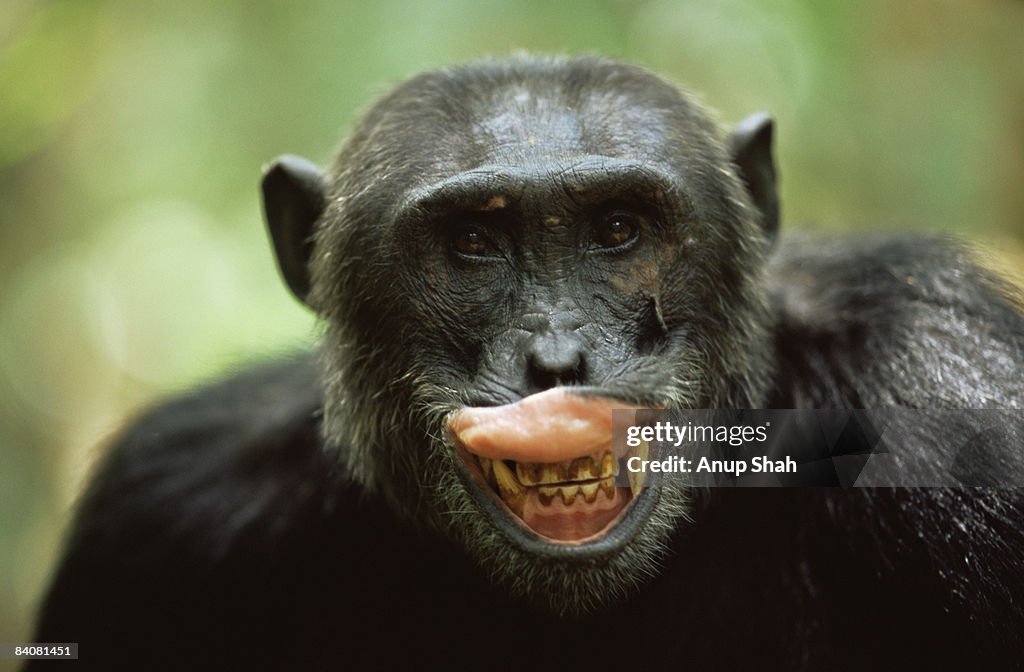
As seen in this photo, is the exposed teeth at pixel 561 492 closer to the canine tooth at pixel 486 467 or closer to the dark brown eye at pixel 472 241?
the canine tooth at pixel 486 467

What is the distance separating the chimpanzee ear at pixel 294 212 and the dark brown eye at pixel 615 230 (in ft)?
4.55

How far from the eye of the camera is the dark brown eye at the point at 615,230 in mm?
3541

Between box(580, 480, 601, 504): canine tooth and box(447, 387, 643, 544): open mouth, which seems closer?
box(447, 387, 643, 544): open mouth

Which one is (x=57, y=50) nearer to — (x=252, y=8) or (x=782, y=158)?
(x=252, y=8)

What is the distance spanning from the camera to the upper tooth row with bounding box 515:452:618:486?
3.02 m

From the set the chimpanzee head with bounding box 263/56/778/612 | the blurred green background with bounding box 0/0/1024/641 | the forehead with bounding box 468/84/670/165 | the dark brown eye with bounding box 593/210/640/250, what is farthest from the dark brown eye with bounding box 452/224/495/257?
the blurred green background with bounding box 0/0/1024/641

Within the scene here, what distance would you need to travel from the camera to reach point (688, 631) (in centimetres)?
389

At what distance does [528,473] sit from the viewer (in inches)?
120

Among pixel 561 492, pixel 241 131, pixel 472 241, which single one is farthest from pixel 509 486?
pixel 241 131

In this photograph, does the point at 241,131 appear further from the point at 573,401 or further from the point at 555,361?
the point at 573,401

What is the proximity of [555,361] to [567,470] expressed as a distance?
323 millimetres

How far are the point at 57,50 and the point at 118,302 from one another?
7.94 ft

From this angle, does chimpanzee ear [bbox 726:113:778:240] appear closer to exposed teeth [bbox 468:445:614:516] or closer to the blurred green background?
exposed teeth [bbox 468:445:614:516]

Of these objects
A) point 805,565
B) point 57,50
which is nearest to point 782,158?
point 805,565
